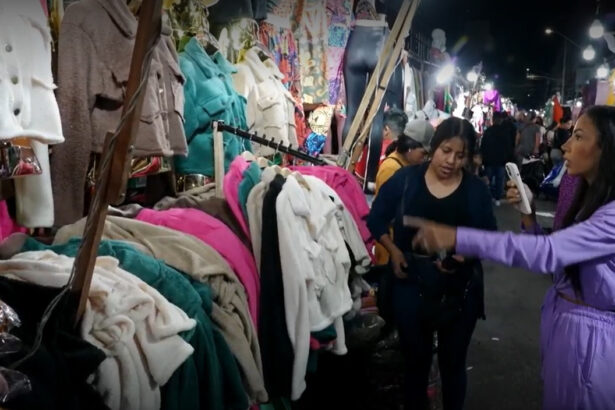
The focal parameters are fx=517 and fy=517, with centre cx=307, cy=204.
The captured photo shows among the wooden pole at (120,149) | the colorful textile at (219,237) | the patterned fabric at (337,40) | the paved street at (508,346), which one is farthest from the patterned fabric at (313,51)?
the wooden pole at (120,149)

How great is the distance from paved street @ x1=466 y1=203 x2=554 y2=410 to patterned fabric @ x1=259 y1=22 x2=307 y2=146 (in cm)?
261

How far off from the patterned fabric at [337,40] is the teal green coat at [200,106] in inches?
79.2

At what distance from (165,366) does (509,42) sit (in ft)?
107

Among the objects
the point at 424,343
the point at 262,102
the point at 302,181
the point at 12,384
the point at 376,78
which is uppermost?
the point at 376,78

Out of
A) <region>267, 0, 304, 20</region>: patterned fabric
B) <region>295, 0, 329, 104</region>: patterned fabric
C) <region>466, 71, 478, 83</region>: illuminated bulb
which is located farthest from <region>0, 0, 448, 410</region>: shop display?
<region>466, 71, 478, 83</region>: illuminated bulb

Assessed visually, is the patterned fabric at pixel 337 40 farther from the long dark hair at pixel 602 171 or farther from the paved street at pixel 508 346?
the long dark hair at pixel 602 171

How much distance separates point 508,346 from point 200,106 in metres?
3.30

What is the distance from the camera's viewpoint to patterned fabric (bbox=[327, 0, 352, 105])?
5.47 meters

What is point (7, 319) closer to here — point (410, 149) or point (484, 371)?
point (410, 149)

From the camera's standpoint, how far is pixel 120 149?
1.15m

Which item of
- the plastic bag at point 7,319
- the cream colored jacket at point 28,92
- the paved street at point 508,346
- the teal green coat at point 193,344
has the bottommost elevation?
the paved street at point 508,346

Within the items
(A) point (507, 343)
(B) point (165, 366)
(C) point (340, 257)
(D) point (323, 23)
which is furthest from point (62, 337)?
(D) point (323, 23)

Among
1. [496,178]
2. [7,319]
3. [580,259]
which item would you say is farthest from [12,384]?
[496,178]

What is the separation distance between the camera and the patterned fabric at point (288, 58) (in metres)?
4.88
